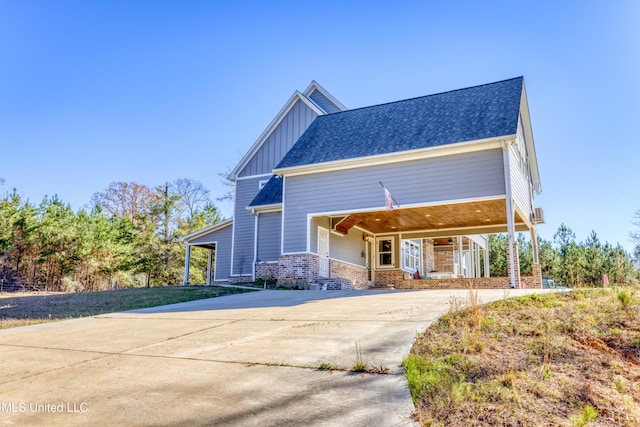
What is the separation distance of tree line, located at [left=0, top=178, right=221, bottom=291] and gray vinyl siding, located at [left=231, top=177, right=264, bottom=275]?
36.0 feet

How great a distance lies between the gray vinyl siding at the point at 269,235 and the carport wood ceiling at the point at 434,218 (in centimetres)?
274

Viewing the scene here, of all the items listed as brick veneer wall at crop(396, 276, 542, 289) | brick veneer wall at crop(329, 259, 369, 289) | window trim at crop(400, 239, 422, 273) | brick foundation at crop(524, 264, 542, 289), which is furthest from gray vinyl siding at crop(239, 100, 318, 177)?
brick foundation at crop(524, 264, 542, 289)

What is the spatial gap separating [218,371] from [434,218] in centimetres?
1467

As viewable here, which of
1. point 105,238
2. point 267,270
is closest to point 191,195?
point 105,238

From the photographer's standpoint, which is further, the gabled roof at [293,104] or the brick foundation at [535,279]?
the gabled roof at [293,104]

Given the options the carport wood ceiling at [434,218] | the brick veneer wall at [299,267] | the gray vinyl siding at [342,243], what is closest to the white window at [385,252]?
the carport wood ceiling at [434,218]

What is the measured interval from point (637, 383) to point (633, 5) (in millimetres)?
11855

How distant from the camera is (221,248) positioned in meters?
21.4

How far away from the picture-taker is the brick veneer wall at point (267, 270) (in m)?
18.7

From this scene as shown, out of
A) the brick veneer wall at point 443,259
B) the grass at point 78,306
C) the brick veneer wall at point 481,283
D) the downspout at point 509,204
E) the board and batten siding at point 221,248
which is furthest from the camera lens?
the brick veneer wall at point 443,259

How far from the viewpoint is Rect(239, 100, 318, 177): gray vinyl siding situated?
70.1ft

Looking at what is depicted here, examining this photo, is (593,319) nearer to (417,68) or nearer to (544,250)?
(417,68)

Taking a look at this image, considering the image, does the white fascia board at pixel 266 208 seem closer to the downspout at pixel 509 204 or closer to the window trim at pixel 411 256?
the window trim at pixel 411 256

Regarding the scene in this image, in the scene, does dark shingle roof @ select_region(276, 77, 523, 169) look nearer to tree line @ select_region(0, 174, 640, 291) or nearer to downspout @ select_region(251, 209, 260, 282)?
downspout @ select_region(251, 209, 260, 282)
